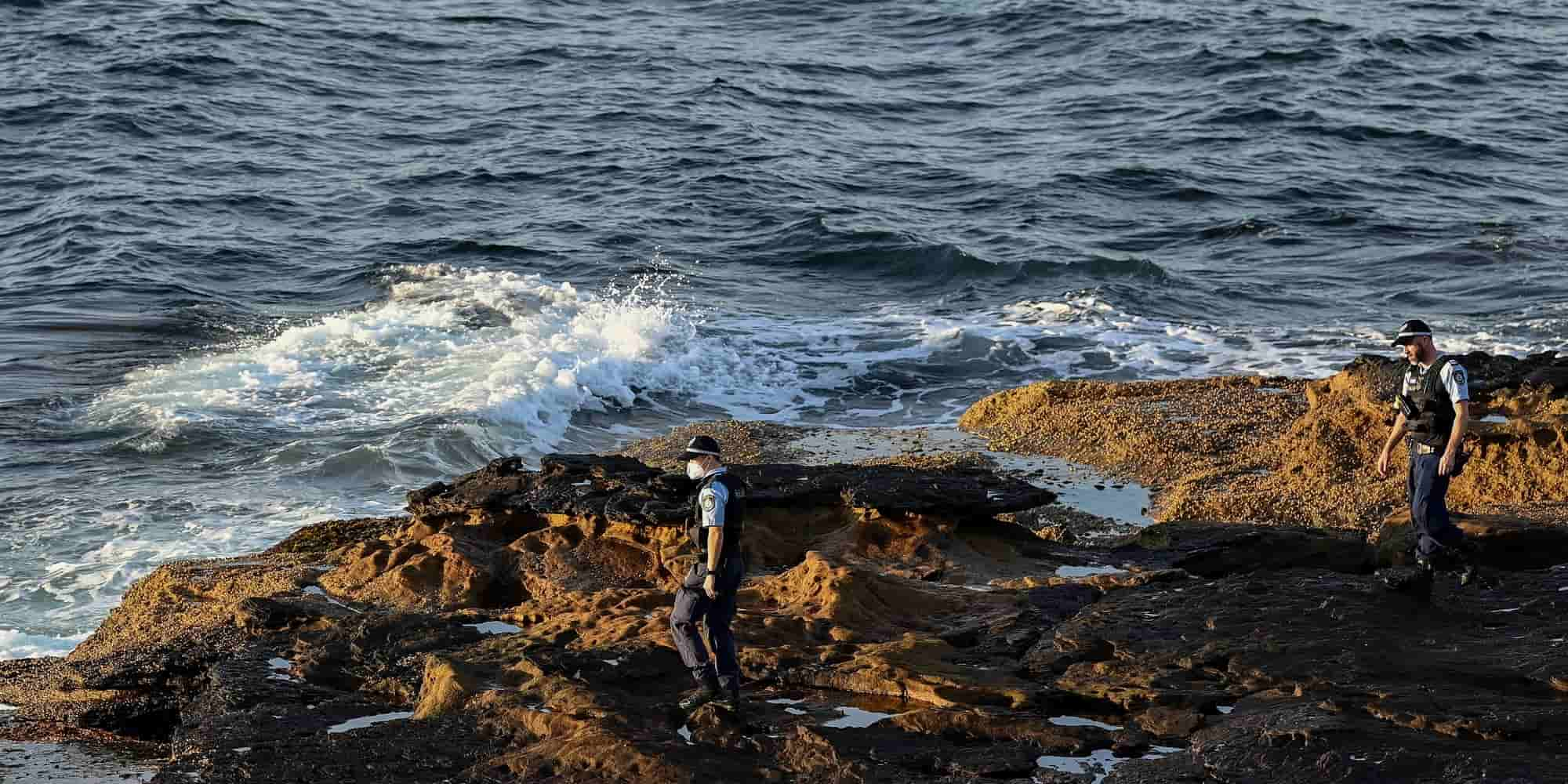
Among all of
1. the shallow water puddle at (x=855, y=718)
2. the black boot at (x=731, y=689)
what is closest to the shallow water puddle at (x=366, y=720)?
the black boot at (x=731, y=689)

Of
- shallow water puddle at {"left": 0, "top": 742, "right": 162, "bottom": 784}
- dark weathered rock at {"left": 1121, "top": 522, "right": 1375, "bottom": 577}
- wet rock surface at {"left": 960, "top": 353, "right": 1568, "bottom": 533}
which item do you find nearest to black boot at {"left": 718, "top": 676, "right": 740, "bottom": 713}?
shallow water puddle at {"left": 0, "top": 742, "right": 162, "bottom": 784}

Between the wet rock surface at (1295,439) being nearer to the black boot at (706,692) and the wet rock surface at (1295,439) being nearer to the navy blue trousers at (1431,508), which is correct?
the navy blue trousers at (1431,508)

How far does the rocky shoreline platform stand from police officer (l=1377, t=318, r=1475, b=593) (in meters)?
0.34

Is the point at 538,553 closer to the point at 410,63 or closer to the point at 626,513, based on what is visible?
the point at 626,513

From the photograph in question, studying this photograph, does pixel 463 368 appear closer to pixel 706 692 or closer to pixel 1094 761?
pixel 706 692

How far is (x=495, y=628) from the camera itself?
9.94m

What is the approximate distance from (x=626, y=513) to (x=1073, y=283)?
43.9ft

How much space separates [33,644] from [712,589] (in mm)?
5870

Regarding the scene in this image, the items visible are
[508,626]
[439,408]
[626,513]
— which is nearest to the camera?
[508,626]

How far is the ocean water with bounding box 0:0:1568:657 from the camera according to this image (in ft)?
56.4

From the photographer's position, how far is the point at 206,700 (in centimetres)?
885

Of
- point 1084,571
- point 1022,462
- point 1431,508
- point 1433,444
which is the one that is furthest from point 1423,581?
point 1022,462

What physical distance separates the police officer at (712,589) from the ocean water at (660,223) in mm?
5744

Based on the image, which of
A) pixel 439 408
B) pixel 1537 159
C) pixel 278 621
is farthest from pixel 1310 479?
pixel 1537 159
